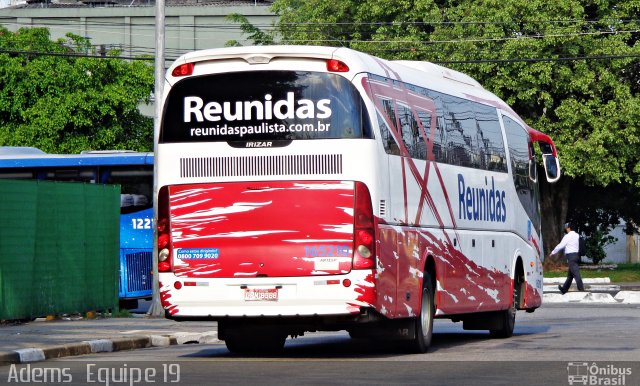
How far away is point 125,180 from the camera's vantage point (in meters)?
30.6

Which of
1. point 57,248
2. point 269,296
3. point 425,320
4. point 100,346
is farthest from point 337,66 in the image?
point 57,248

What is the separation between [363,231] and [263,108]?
180 cm

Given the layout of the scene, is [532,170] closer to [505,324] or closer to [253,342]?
[505,324]

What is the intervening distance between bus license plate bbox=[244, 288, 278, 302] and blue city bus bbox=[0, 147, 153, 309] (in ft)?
40.1

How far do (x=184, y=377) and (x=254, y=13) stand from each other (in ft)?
249

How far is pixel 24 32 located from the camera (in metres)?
67.2

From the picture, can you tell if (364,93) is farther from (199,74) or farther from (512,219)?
(512,219)

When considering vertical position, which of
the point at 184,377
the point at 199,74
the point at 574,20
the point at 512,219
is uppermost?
the point at 574,20

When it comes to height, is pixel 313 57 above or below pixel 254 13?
below

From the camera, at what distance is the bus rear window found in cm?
1542

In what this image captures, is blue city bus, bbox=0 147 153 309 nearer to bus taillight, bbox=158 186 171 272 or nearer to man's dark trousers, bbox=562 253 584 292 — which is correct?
man's dark trousers, bbox=562 253 584 292

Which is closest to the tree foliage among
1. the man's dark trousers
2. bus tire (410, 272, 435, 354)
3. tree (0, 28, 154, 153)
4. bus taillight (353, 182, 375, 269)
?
the man's dark trousers

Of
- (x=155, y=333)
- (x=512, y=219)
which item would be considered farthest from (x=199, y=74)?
(x=512, y=219)

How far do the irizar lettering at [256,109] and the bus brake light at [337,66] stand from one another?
1.20 ft
